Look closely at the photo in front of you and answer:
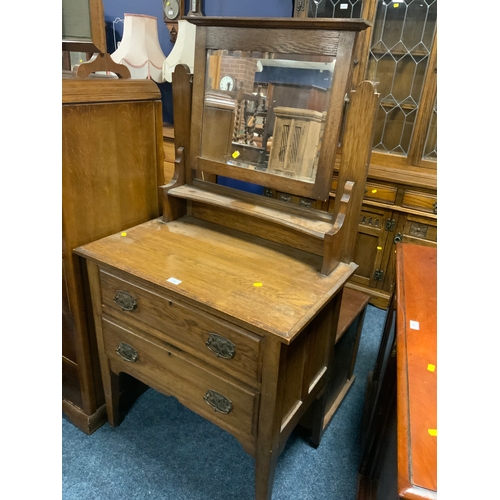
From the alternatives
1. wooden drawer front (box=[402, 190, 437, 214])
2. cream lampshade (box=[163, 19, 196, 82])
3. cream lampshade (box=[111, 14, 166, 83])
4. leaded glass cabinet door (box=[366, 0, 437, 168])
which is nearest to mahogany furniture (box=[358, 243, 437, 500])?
wooden drawer front (box=[402, 190, 437, 214])

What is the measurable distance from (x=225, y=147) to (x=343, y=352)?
91cm

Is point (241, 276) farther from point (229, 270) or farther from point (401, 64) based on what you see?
point (401, 64)

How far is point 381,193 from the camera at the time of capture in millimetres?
2275

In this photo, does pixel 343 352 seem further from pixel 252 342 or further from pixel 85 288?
pixel 85 288

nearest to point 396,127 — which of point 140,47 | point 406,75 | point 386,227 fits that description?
point 406,75

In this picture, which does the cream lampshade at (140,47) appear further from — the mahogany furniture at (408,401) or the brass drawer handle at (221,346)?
the brass drawer handle at (221,346)

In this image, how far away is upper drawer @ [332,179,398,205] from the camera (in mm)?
2248

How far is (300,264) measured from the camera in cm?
124

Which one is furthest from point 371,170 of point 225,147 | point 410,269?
point 225,147

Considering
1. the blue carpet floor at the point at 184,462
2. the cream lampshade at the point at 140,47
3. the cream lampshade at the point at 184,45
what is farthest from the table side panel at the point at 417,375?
the cream lampshade at the point at 140,47

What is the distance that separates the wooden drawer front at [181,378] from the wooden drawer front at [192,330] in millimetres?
50

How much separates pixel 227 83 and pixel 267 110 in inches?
6.3

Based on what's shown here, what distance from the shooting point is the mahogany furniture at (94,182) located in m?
1.22

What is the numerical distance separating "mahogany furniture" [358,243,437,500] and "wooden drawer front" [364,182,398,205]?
80cm
